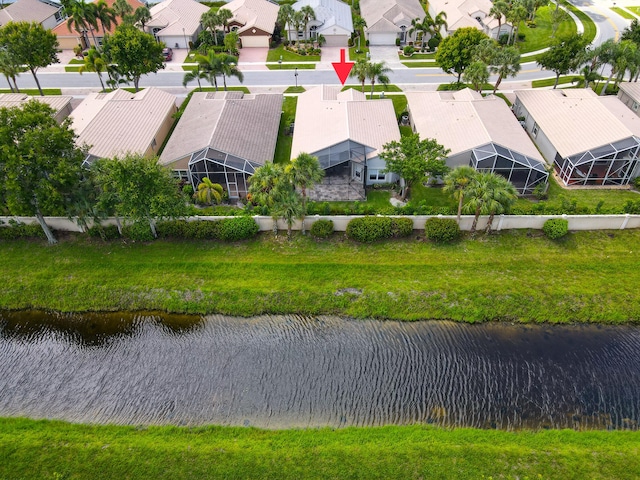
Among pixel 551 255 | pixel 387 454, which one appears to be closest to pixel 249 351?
pixel 387 454

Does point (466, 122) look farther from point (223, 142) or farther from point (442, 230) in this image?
point (223, 142)

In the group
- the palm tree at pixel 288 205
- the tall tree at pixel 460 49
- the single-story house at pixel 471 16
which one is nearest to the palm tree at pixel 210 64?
the palm tree at pixel 288 205

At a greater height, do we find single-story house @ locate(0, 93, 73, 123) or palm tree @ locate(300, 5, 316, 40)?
palm tree @ locate(300, 5, 316, 40)

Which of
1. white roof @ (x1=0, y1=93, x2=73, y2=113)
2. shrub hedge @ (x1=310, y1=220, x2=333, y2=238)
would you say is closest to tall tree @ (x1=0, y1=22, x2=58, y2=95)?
white roof @ (x1=0, y1=93, x2=73, y2=113)

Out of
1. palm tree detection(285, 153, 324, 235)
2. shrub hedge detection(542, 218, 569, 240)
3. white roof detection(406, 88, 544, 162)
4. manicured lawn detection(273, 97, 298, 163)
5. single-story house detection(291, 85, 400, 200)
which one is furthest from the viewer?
manicured lawn detection(273, 97, 298, 163)

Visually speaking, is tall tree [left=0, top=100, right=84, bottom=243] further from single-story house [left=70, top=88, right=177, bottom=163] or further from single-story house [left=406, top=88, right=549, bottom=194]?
single-story house [left=406, top=88, right=549, bottom=194]

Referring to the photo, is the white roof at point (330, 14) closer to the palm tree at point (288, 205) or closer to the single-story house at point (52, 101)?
the single-story house at point (52, 101)

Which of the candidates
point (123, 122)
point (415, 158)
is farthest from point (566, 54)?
point (123, 122)
